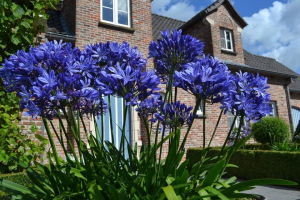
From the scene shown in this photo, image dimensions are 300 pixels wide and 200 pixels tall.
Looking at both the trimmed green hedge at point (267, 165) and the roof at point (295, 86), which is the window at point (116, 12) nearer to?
the trimmed green hedge at point (267, 165)

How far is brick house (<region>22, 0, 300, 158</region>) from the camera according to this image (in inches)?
362

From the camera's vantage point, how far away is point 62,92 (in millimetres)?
1604

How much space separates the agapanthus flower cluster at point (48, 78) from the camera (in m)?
1.57

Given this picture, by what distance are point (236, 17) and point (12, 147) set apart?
42.2ft

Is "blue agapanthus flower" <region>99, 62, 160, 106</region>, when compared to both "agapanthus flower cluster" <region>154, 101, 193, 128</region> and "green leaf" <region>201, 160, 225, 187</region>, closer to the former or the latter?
"agapanthus flower cluster" <region>154, 101, 193, 128</region>

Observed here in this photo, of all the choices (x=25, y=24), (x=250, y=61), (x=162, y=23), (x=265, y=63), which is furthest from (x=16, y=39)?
(x=265, y=63)

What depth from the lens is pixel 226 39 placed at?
1320 centimetres

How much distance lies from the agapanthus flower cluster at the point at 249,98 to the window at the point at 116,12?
8.52 m

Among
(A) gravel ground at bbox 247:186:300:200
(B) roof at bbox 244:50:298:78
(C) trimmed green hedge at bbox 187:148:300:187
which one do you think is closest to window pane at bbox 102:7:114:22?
(C) trimmed green hedge at bbox 187:148:300:187

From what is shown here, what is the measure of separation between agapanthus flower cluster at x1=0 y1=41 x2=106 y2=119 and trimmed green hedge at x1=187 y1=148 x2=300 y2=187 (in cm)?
582

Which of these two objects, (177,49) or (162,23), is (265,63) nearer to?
(162,23)

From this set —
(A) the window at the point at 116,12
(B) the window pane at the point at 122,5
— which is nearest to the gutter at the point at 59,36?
(A) the window at the point at 116,12

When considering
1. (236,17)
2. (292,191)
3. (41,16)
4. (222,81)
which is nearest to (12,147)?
(41,16)

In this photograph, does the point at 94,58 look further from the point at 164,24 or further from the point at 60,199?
the point at 164,24
